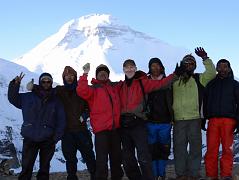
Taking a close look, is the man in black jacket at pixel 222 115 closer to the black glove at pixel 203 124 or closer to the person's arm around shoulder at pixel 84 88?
the black glove at pixel 203 124

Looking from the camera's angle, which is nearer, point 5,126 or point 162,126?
point 162,126

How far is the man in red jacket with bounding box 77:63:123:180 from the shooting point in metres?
8.88

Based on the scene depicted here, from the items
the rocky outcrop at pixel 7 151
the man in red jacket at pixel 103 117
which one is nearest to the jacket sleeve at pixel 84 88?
the man in red jacket at pixel 103 117

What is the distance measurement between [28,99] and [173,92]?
319 centimetres

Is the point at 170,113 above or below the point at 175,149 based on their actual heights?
above

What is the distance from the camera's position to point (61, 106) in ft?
31.5

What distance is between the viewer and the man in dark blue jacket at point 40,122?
9281mm

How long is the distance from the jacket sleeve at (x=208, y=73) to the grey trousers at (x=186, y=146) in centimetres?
90

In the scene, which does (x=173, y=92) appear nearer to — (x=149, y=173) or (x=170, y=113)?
(x=170, y=113)

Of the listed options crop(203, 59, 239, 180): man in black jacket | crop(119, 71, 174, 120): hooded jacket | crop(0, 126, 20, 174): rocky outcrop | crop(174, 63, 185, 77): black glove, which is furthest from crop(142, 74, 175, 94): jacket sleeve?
crop(0, 126, 20, 174): rocky outcrop

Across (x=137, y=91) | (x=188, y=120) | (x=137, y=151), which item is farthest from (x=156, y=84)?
(x=137, y=151)

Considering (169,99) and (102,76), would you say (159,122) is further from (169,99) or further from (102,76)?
(102,76)

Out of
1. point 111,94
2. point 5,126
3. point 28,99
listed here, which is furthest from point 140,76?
point 5,126

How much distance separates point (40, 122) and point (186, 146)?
10.5ft
